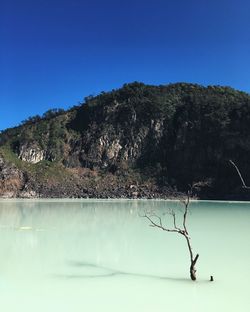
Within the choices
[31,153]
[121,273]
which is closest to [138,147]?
[31,153]

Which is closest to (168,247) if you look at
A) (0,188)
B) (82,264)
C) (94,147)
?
(82,264)

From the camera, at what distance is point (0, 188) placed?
284 feet

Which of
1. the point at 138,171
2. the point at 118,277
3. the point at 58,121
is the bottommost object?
the point at 118,277

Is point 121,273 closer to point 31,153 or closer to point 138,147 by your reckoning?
point 138,147

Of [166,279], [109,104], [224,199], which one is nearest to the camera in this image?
[166,279]

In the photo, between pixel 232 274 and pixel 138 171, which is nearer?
pixel 232 274

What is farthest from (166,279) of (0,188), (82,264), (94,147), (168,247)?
(94,147)

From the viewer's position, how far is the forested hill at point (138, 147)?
84.7 meters

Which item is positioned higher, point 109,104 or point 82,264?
point 109,104

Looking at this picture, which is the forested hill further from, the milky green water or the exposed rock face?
the milky green water

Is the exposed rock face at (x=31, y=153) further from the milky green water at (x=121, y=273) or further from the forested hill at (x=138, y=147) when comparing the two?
the milky green water at (x=121, y=273)

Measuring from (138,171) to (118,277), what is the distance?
7986cm

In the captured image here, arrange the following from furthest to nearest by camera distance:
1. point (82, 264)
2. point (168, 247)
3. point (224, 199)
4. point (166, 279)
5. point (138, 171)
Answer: point (138, 171) → point (224, 199) → point (168, 247) → point (82, 264) → point (166, 279)

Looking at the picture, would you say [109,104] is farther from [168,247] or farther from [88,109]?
[168,247]
